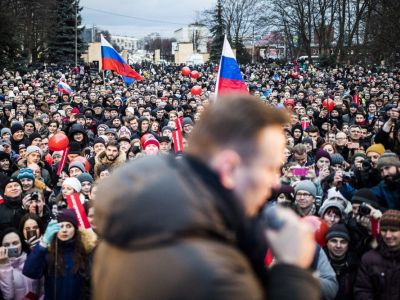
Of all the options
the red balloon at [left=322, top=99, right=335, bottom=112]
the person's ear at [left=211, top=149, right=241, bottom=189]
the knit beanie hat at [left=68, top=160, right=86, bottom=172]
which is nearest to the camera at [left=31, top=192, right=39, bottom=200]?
the knit beanie hat at [left=68, top=160, right=86, bottom=172]

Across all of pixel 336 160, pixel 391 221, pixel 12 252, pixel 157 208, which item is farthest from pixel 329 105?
pixel 157 208

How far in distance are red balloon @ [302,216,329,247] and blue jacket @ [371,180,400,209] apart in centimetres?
86

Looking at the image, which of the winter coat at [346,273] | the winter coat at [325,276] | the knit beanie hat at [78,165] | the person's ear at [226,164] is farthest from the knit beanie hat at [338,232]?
the knit beanie hat at [78,165]

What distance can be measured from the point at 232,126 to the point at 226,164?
0.09 meters

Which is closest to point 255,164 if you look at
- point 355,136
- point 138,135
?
point 355,136

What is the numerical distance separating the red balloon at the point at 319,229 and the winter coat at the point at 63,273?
1728mm

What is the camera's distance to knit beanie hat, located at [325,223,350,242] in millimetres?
3891

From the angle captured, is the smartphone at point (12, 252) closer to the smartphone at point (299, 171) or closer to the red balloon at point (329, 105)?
the smartphone at point (299, 171)

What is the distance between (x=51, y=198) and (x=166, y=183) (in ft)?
18.1

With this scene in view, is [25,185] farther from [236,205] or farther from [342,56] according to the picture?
[342,56]

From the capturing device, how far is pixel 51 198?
6305mm

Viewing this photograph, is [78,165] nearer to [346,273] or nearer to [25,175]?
[25,175]

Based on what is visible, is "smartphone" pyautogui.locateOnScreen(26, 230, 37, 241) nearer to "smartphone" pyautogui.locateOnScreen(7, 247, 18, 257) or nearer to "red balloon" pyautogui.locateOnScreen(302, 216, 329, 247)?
"smartphone" pyautogui.locateOnScreen(7, 247, 18, 257)

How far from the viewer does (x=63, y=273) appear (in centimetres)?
375
